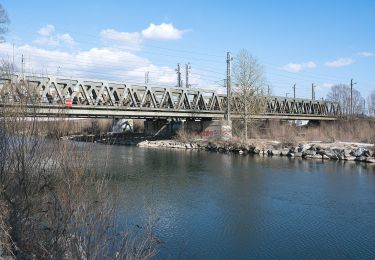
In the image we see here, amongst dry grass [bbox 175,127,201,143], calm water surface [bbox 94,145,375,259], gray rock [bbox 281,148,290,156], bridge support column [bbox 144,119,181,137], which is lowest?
calm water surface [bbox 94,145,375,259]

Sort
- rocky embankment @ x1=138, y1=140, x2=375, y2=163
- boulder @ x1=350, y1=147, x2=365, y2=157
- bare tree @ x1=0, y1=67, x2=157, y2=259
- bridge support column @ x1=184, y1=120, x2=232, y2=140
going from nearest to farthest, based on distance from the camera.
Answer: bare tree @ x1=0, y1=67, x2=157, y2=259, boulder @ x1=350, y1=147, x2=365, y2=157, rocky embankment @ x1=138, y1=140, x2=375, y2=163, bridge support column @ x1=184, y1=120, x2=232, y2=140

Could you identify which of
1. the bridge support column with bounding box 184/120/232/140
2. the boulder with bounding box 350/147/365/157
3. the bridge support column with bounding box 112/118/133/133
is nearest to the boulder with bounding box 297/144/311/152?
the boulder with bounding box 350/147/365/157

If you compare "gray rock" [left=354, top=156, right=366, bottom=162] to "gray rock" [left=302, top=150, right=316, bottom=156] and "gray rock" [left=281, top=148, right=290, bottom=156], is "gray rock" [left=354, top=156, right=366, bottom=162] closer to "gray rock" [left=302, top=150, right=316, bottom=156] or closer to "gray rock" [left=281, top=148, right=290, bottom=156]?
"gray rock" [left=302, top=150, right=316, bottom=156]

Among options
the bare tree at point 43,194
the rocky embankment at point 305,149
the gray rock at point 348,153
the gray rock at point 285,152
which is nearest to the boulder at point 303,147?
the rocky embankment at point 305,149

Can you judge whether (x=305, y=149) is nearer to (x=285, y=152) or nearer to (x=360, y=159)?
(x=285, y=152)

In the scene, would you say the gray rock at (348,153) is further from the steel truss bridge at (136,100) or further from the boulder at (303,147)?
the steel truss bridge at (136,100)

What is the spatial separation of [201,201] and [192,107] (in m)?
42.5

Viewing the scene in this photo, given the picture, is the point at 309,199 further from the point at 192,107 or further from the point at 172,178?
the point at 192,107

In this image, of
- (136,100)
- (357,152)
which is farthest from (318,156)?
(136,100)

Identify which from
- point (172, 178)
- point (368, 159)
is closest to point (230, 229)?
point (172, 178)

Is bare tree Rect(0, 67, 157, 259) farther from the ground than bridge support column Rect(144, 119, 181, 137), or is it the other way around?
bridge support column Rect(144, 119, 181, 137)

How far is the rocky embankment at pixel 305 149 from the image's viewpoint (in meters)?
39.0

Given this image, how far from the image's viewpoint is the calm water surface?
13.6 meters

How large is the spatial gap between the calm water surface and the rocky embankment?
24.1ft
